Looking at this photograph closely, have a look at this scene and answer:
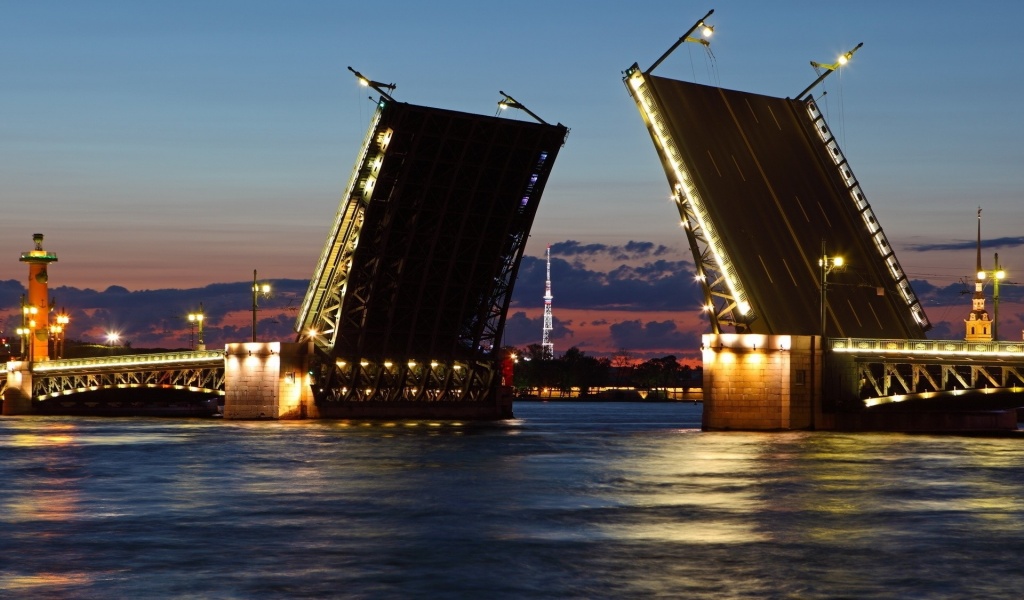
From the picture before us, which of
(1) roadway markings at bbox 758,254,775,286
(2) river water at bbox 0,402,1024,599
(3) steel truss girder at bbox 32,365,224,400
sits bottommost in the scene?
(2) river water at bbox 0,402,1024,599

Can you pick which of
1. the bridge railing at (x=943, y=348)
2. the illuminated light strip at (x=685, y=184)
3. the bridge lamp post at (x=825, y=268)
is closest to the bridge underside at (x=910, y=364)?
the bridge railing at (x=943, y=348)

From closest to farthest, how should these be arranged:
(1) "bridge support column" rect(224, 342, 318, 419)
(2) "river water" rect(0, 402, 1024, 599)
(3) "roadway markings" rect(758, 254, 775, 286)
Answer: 1. (2) "river water" rect(0, 402, 1024, 599)
2. (3) "roadway markings" rect(758, 254, 775, 286)
3. (1) "bridge support column" rect(224, 342, 318, 419)

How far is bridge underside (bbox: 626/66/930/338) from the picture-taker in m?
60.5

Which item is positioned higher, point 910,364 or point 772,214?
point 772,214

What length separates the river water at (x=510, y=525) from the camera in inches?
678

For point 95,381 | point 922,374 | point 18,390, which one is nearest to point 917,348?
point 922,374

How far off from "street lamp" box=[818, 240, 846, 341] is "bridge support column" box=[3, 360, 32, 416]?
2384 inches

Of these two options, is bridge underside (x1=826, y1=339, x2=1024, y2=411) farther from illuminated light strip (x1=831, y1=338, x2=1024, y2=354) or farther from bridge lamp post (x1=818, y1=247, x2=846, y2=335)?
bridge lamp post (x1=818, y1=247, x2=846, y2=335)

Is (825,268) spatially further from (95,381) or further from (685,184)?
(95,381)

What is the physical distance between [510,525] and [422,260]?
46.2 metres

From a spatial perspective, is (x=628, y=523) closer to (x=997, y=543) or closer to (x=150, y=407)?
(x=997, y=543)

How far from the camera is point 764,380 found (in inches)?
2500

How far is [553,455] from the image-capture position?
47.0 m

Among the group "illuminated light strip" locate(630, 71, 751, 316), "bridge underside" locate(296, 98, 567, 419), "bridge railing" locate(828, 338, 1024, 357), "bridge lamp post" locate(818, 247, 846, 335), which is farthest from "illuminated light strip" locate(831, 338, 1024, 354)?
"bridge underside" locate(296, 98, 567, 419)
